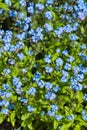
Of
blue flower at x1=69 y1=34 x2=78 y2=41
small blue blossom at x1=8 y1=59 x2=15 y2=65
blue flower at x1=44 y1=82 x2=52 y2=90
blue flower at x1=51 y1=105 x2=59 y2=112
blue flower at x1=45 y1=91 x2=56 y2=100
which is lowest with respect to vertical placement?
blue flower at x1=51 y1=105 x2=59 y2=112

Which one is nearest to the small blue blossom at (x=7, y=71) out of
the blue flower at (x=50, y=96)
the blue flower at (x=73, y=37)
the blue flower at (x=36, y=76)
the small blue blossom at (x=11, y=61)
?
the small blue blossom at (x=11, y=61)

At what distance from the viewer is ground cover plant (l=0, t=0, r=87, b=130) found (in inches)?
221

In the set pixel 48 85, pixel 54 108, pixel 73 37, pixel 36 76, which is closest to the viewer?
pixel 54 108

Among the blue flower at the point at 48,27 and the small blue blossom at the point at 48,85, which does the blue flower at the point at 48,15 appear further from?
the small blue blossom at the point at 48,85

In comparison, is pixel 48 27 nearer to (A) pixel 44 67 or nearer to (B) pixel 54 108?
(A) pixel 44 67

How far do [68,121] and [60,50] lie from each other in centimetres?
114

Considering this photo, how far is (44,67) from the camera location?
5914 millimetres

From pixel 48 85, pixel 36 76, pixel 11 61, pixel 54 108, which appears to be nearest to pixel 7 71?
pixel 11 61

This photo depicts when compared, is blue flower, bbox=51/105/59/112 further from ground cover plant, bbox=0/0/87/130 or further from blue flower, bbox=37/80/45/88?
blue flower, bbox=37/80/45/88

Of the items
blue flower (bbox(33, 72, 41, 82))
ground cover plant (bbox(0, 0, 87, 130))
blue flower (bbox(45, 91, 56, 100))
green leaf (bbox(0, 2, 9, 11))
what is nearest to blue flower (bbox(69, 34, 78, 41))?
ground cover plant (bbox(0, 0, 87, 130))

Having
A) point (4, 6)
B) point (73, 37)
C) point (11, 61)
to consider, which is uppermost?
point (4, 6)

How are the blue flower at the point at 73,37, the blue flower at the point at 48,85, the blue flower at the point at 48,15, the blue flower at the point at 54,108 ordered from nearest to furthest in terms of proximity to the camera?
the blue flower at the point at 54,108 → the blue flower at the point at 48,85 → the blue flower at the point at 73,37 → the blue flower at the point at 48,15

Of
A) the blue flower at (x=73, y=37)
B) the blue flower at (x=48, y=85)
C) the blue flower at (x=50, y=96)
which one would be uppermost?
the blue flower at (x=73, y=37)

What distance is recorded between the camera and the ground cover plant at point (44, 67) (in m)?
5.61
